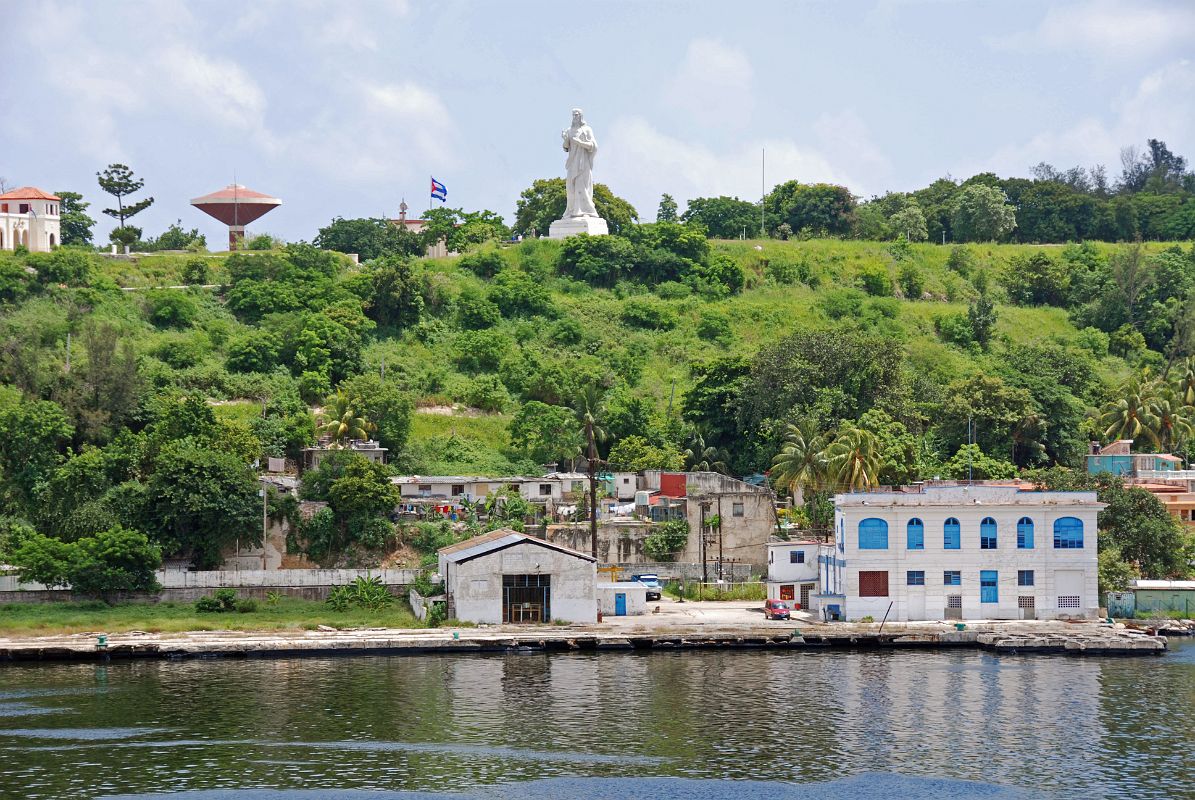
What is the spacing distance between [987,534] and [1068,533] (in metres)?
2.98

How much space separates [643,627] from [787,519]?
1532cm

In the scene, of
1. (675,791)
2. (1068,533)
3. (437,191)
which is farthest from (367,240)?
(675,791)

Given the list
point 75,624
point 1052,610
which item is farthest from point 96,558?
point 1052,610

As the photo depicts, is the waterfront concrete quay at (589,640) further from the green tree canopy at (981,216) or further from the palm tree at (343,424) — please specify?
the green tree canopy at (981,216)

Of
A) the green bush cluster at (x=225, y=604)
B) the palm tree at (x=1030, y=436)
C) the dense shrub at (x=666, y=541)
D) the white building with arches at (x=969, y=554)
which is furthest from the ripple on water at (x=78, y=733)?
the palm tree at (x=1030, y=436)

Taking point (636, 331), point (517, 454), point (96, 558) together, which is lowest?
point (96, 558)

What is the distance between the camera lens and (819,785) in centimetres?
4100

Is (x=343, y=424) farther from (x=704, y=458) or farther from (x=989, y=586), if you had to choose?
(x=989, y=586)

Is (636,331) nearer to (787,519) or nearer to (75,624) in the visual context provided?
(787,519)

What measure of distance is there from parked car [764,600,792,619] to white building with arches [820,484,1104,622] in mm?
2178

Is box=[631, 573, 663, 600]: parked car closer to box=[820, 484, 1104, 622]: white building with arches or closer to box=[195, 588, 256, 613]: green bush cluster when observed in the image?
box=[820, 484, 1104, 622]: white building with arches

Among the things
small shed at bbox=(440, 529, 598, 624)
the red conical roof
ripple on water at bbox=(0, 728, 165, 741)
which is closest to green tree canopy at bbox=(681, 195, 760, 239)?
the red conical roof

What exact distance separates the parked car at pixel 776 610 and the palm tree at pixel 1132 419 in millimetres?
31537

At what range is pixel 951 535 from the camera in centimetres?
6238
